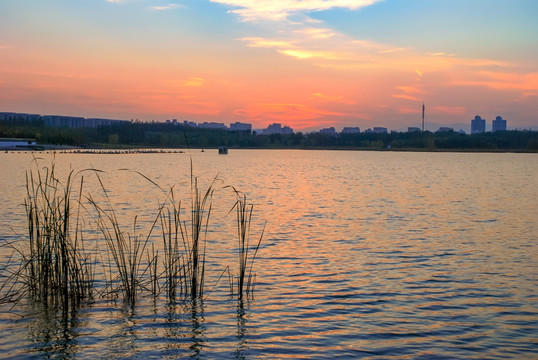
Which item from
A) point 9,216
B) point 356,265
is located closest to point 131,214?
point 9,216

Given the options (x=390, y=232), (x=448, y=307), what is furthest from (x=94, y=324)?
(x=390, y=232)

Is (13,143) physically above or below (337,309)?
above

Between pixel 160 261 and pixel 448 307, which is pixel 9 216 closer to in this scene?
pixel 160 261

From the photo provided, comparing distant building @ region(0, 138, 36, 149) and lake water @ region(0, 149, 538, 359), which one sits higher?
distant building @ region(0, 138, 36, 149)

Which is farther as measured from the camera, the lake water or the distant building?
the distant building

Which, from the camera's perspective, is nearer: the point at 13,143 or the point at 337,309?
the point at 337,309

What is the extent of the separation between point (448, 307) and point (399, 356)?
3.89 metres

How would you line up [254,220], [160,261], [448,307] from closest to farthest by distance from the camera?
[448,307]
[160,261]
[254,220]

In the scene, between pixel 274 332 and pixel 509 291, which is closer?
pixel 274 332

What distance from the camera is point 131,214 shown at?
31609 millimetres

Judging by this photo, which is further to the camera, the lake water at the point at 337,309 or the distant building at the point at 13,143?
the distant building at the point at 13,143

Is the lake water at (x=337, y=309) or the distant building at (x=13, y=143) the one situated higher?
the distant building at (x=13, y=143)

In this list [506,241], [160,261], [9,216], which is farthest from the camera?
[9,216]

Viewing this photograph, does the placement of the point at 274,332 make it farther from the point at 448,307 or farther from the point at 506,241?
the point at 506,241
